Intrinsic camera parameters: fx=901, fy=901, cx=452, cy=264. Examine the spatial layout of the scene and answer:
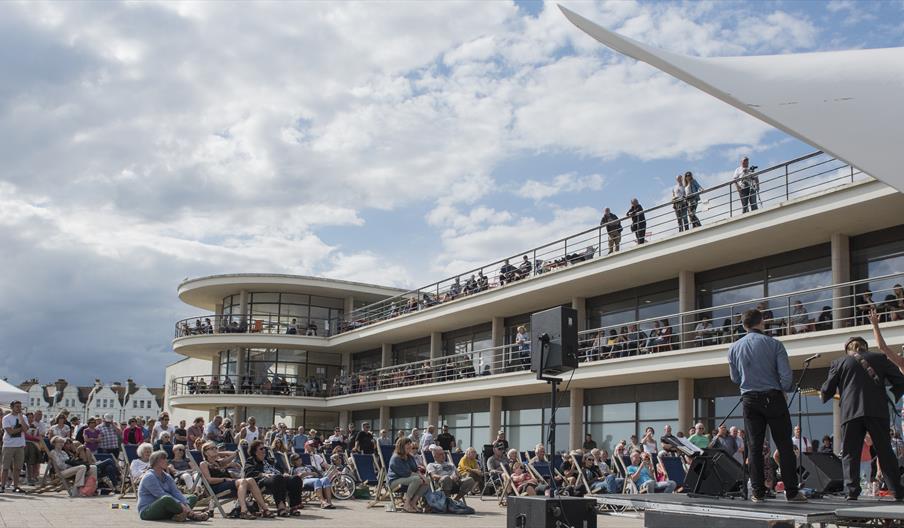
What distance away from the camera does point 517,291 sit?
2631 centimetres

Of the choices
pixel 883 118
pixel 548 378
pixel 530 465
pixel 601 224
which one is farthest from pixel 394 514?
pixel 601 224

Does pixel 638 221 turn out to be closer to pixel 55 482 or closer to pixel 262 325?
pixel 55 482

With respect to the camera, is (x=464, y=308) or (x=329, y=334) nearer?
(x=464, y=308)

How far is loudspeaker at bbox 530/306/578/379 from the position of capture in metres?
9.99

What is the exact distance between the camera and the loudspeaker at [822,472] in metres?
9.55

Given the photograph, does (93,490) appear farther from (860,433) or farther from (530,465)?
(860,433)

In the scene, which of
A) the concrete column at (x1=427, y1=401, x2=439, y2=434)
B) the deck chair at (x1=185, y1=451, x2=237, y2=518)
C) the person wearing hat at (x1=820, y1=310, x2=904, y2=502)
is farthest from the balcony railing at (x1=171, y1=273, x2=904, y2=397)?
the deck chair at (x1=185, y1=451, x2=237, y2=518)

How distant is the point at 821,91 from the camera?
5727mm

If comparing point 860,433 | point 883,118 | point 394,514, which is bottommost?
point 394,514

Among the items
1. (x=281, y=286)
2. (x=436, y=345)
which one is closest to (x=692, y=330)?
(x=436, y=345)

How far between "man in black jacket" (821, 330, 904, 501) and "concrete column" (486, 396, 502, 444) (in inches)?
812

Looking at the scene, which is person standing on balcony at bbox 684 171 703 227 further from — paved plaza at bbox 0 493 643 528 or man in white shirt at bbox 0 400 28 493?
man in white shirt at bbox 0 400 28 493

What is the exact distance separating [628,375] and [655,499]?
1495cm

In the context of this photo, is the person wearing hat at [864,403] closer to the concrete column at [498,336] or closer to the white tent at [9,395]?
the white tent at [9,395]
